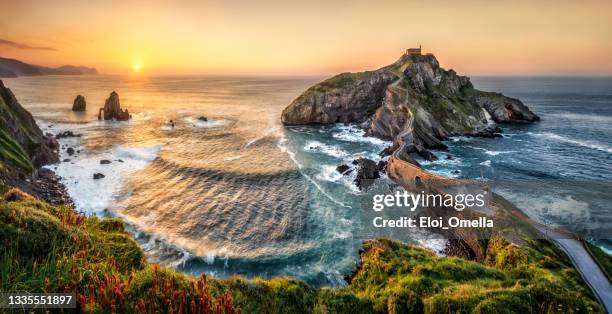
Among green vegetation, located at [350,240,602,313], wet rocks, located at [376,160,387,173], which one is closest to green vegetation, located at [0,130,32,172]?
green vegetation, located at [350,240,602,313]

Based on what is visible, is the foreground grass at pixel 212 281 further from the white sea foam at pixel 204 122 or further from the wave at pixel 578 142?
the white sea foam at pixel 204 122

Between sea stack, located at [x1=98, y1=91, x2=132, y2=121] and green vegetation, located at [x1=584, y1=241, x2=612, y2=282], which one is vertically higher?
sea stack, located at [x1=98, y1=91, x2=132, y2=121]

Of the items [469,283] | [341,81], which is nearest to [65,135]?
[341,81]

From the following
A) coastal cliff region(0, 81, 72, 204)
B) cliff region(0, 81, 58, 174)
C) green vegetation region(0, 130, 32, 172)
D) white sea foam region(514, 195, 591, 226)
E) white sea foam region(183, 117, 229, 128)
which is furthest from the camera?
white sea foam region(183, 117, 229, 128)

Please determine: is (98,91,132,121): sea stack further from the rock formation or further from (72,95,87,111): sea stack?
Answer: the rock formation

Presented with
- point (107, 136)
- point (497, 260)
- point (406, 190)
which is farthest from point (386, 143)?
point (107, 136)

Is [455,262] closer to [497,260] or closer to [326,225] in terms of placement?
[497,260]

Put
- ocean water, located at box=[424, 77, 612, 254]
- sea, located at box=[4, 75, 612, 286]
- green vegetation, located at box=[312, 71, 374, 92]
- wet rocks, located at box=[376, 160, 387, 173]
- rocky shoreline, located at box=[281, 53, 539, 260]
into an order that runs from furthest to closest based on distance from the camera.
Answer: green vegetation, located at box=[312, 71, 374, 92] → rocky shoreline, located at box=[281, 53, 539, 260] → wet rocks, located at box=[376, 160, 387, 173] → ocean water, located at box=[424, 77, 612, 254] → sea, located at box=[4, 75, 612, 286]
